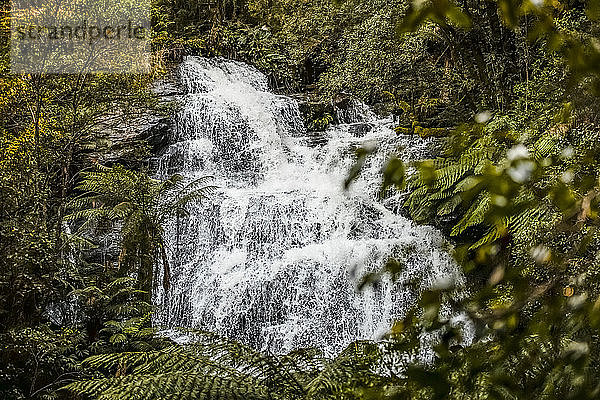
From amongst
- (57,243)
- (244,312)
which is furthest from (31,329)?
(244,312)

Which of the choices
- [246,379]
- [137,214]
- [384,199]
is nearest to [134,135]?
[137,214]

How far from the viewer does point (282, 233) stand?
8.34 metres

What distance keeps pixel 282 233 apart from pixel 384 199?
345 centimetres

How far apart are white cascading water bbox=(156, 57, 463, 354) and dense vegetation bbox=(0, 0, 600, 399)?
24.5 inches

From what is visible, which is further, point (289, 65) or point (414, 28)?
point (289, 65)

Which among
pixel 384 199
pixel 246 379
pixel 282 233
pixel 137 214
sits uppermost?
pixel 384 199

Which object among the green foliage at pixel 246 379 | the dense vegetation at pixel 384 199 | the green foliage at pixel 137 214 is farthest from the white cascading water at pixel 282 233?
the green foliage at pixel 246 379

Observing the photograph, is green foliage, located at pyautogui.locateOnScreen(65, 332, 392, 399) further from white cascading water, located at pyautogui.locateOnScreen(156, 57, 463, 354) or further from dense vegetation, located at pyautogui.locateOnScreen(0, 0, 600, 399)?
white cascading water, located at pyautogui.locateOnScreen(156, 57, 463, 354)

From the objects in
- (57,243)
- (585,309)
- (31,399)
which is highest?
(585,309)

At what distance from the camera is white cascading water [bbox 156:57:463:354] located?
6.99m

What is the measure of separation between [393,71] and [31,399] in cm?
875

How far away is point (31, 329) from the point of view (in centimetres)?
493

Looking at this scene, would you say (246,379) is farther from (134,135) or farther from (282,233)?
(134,135)

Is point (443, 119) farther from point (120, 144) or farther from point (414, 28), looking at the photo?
point (414, 28)
